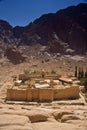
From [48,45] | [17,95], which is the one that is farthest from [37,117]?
[48,45]

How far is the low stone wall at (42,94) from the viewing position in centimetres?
2738

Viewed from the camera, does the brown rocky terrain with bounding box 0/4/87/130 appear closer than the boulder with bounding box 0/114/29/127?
No

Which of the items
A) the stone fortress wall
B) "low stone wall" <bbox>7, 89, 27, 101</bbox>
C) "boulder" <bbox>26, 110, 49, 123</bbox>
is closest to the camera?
"boulder" <bbox>26, 110, 49, 123</bbox>

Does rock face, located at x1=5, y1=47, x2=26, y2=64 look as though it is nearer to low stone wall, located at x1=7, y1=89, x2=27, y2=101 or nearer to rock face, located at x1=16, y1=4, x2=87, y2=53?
rock face, located at x1=16, y1=4, x2=87, y2=53

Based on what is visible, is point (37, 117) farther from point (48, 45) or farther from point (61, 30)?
point (61, 30)

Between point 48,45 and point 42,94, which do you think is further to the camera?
point 48,45

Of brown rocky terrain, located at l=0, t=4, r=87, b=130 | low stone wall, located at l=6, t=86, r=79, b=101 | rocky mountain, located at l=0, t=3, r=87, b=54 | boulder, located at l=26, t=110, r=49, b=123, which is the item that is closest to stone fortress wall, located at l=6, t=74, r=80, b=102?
low stone wall, located at l=6, t=86, r=79, b=101

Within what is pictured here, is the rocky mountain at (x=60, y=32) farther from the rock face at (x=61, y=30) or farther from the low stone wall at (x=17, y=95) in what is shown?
the low stone wall at (x=17, y=95)

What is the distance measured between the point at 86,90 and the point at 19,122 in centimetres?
2346

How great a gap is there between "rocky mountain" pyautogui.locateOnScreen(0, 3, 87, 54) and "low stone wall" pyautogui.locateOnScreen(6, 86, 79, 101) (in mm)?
69790

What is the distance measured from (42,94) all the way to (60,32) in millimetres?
90437

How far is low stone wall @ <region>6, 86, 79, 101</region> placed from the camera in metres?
27.4

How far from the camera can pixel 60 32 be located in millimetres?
115625

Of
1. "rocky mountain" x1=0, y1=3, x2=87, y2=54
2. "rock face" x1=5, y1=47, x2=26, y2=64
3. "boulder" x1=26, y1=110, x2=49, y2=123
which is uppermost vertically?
"rocky mountain" x1=0, y1=3, x2=87, y2=54
